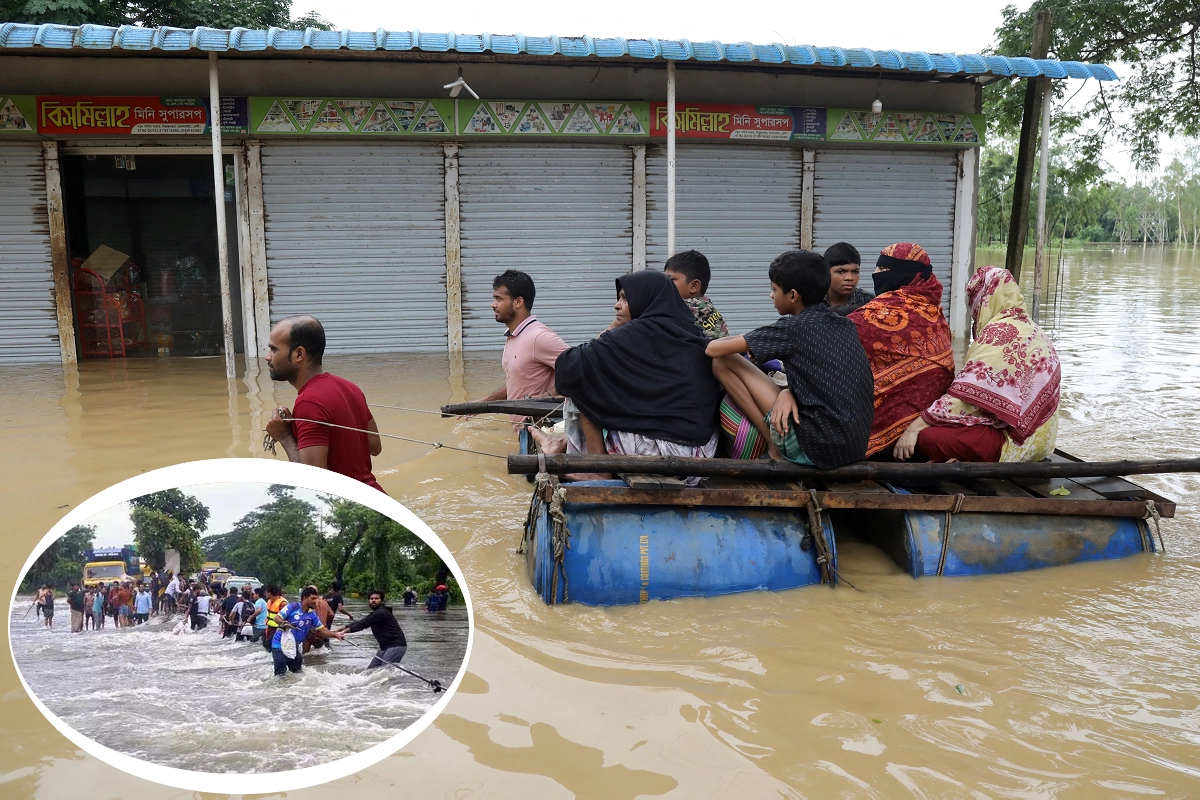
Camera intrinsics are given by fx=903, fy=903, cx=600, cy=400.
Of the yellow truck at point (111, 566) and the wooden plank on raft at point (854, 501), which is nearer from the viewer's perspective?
the yellow truck at point (111, 566)

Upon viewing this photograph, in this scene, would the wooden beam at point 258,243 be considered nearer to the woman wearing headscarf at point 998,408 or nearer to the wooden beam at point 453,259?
the wooden beam at point 453,259

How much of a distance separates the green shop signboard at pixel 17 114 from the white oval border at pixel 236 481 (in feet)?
31.7

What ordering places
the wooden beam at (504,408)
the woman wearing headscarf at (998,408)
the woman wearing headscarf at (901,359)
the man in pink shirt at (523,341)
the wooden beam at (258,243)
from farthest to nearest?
the wooden beam at (258,243) → the man in pink shirt at (523,341) → the wooden beam at (504,408) → the woman wearing headscarf at (901,359) → the woman wearing headscarf at (998,408)

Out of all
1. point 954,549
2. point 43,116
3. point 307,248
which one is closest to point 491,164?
point 307,248

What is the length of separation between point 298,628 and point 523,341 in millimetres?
3795

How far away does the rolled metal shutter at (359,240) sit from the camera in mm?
10219

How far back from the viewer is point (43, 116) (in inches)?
374

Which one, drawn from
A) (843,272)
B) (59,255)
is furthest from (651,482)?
(59,255)

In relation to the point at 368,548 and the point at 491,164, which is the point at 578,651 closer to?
the point at 368,548

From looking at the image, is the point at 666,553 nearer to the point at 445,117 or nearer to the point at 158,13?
the point at 445,117

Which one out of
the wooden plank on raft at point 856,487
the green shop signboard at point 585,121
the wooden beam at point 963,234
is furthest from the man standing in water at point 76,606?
the wooden beam at point 963,234

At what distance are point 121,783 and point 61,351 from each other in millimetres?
9264

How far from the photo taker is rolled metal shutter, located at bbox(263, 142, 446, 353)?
33.5 feet

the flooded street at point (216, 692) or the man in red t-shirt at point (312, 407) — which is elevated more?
the man in red t-shirt at point (312, 407)
